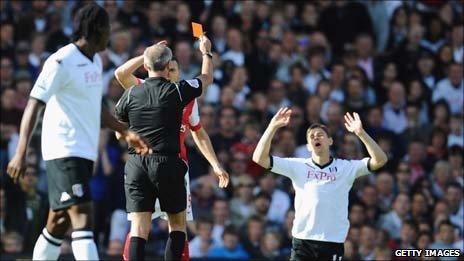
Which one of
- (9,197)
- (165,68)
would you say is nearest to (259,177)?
(9,197)

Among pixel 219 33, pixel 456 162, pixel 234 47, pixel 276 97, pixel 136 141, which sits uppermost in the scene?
pixel 219 33

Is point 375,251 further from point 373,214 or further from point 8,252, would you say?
point 8,252

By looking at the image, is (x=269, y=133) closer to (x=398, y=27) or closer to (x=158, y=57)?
(x=158, y=57)

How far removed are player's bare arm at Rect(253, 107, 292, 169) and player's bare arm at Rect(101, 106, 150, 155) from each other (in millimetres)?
1850

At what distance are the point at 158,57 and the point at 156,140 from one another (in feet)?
2.67

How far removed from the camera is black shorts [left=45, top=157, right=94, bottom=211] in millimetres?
10688

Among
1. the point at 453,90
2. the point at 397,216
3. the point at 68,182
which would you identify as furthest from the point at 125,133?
the point at 453,90

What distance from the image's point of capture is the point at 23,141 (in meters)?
10.4

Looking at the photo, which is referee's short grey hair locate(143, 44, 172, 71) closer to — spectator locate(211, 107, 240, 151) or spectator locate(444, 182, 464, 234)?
spectator locate(211, 107, 240, 151)

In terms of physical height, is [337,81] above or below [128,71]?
above

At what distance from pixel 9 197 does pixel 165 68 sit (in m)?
6.55

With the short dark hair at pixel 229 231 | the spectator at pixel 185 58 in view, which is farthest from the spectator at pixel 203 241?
the spectator at pixel 185 58

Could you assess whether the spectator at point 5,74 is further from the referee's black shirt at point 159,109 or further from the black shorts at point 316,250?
the black shorts at point 316,250

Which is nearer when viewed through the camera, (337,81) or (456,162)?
(456,162)
